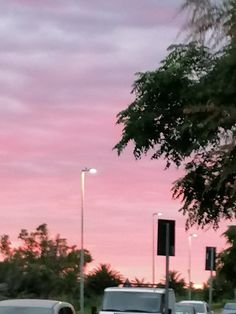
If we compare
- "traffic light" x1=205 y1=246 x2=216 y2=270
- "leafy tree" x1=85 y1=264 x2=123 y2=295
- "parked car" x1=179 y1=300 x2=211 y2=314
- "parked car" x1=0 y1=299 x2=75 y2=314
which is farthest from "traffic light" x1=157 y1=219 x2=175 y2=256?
"leafy tree" x1=85 y1=264 x2=123 y2=295

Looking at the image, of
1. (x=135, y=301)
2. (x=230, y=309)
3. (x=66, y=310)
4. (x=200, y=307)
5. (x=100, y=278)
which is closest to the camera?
(x=66, y=310)

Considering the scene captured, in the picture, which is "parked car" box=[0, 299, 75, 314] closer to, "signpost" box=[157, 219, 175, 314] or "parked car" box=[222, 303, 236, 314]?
"signpost" box=[157, 219, 175, 314]

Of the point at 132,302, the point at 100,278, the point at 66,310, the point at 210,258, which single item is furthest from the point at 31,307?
the point at 100,278

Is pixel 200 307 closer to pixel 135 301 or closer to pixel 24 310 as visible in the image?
pixel 135 301

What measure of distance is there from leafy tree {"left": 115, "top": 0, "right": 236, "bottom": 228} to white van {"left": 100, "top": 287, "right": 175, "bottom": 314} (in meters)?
7.98

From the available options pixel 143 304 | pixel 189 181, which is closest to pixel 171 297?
pixel 143 304

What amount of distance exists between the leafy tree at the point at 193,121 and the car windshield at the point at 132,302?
800cm

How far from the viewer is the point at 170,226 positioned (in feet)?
61.7

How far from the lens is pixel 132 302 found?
2622 cm

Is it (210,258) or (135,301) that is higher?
(210,258)

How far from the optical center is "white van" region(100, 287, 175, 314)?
84.9ft

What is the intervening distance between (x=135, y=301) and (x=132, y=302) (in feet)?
0.29

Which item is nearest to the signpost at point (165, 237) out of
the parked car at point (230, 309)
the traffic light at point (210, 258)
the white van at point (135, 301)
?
the white van at point (135, 301)

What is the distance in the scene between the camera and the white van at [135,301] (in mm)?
25864
